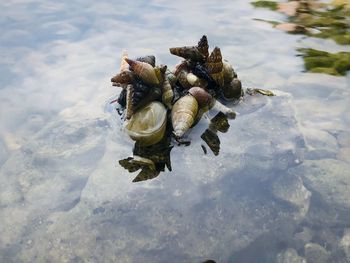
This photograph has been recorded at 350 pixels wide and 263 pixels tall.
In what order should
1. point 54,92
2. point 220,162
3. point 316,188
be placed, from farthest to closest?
point 54,92, point 220,162, point 316,188

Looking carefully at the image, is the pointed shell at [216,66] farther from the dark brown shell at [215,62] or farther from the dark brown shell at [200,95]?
the dark brown shell at [200,95]

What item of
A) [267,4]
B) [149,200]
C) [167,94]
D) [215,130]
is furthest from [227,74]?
[267,4]

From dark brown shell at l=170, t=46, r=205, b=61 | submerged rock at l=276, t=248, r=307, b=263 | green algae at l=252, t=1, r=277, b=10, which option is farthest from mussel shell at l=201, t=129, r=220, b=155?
green algae at l=252, t=1, r=277, b=10

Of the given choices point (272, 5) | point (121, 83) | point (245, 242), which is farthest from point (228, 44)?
point (245, 242)

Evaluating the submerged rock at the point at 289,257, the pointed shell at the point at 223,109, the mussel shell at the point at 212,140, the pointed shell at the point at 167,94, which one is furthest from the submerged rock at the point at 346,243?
the pointed shell at the point at 167,94

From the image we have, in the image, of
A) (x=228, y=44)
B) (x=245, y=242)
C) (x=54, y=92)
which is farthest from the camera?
(x=228, y=44)

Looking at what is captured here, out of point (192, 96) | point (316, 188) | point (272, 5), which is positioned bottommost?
point (272, 5)

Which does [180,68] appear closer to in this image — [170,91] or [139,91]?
[170,91]

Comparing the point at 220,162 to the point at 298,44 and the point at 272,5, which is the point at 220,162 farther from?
the point at 272,5
